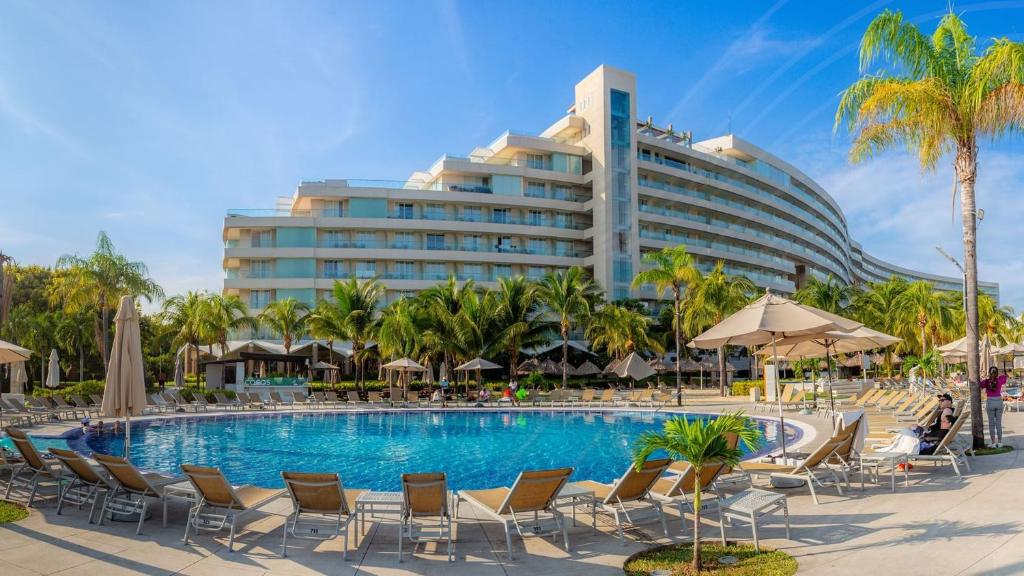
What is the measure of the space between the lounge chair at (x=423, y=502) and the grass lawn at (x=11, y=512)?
14.3 ft

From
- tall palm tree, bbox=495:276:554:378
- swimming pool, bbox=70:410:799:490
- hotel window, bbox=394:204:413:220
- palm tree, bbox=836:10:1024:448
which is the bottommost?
swimming pool, bbox=70:410:799:490

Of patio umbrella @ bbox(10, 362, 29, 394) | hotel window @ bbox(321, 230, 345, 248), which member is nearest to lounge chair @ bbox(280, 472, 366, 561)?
patio umbrella @ bbox(10, 362, 29, 394)

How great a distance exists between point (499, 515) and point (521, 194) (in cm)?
4686

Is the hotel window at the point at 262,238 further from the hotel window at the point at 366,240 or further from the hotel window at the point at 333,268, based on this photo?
the hotel window at the point at 366,240

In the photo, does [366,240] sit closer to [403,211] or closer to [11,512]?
[403,211]

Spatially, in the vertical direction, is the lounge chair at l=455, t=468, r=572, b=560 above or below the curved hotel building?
below

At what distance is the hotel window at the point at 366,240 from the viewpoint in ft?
162

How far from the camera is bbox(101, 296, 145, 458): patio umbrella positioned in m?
9.54

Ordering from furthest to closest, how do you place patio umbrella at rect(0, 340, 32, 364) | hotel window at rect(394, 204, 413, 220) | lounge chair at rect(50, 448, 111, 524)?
hotel window at rect(394, 204, 413, 220), patio umbrella at rect(0, 340, 32, 364), lounge chair at rect(50, 448, 111, 524)

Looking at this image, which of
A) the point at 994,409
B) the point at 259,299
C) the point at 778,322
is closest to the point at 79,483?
the point at 778,322

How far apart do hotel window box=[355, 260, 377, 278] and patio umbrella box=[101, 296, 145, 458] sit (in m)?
39.9

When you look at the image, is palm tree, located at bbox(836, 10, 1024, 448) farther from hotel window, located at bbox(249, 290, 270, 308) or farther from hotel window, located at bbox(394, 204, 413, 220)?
Result: hotel window, located at bbox(249, 290, 270, 308)

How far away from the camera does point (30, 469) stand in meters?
8.62

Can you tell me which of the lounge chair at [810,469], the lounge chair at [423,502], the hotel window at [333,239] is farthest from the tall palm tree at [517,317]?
the lounge chair at [423,502]
